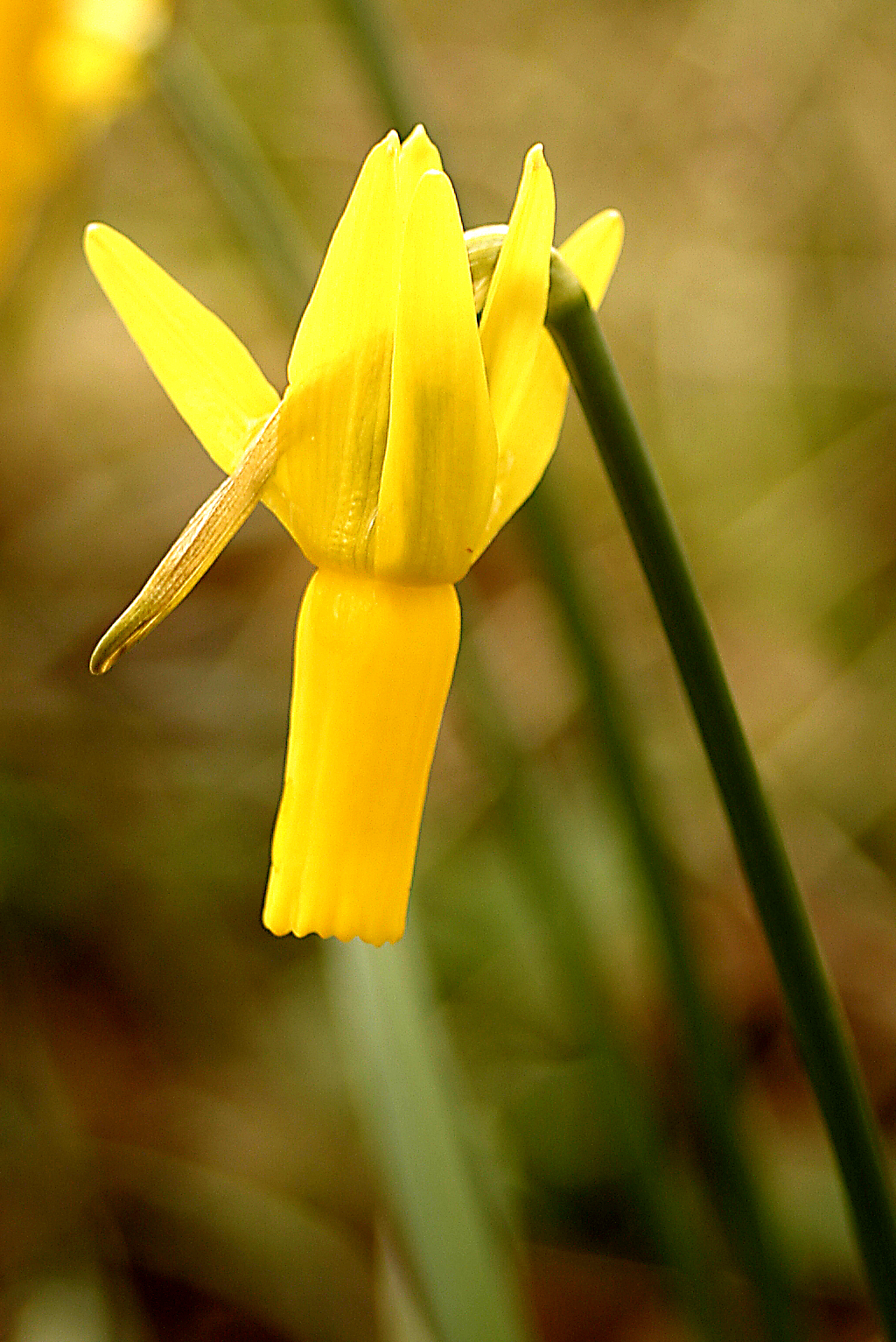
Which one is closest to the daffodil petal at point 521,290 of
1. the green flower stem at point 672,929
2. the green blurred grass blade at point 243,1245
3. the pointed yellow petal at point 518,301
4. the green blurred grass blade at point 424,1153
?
the pointed yellow petal at point 518,301

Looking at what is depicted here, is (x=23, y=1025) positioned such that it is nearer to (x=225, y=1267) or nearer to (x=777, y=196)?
(x=225, y=1267)

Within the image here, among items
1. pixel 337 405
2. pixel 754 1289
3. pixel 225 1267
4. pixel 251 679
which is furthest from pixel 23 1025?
pixel 337 405

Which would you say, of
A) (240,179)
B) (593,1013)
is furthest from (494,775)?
(240,179)

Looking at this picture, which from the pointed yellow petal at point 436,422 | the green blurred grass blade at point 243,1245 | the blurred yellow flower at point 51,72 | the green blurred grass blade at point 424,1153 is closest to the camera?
the pointed yellow petal at point 436,422

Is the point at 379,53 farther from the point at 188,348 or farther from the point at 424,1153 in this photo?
the point at 424,1153

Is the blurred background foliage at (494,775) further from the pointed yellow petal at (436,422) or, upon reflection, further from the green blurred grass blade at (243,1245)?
the pointed yellow petal at (436,422)

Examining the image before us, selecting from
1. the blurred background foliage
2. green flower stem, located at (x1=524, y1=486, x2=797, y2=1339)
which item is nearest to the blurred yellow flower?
the blurred background foliage
